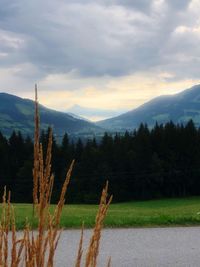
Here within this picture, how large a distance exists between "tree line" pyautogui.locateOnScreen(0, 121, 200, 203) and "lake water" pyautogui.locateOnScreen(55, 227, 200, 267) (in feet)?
167

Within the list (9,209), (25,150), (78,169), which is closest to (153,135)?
(78,169)

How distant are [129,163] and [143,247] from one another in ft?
185

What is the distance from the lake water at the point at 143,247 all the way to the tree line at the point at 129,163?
50959 mm

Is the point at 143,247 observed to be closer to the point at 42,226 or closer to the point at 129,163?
the point at 42,226

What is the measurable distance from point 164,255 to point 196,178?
57375 millimetres

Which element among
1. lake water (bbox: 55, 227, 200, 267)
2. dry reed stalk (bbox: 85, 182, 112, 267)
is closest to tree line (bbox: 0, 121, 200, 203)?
lake water (bbox: 55, 227, 200, 267)

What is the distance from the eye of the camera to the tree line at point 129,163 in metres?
62.8

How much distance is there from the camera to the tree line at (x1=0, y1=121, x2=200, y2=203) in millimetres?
62812

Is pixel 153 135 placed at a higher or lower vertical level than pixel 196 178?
higher

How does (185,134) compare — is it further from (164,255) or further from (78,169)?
(164,255)

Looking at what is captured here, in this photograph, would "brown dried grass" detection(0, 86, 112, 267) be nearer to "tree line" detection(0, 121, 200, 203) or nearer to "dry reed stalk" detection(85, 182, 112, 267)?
"dry reed stalk" detection(85, 182, 112, 267)

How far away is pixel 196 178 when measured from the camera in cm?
6438

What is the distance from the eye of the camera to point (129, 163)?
65125 mm

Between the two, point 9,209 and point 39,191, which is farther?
point 9,209
